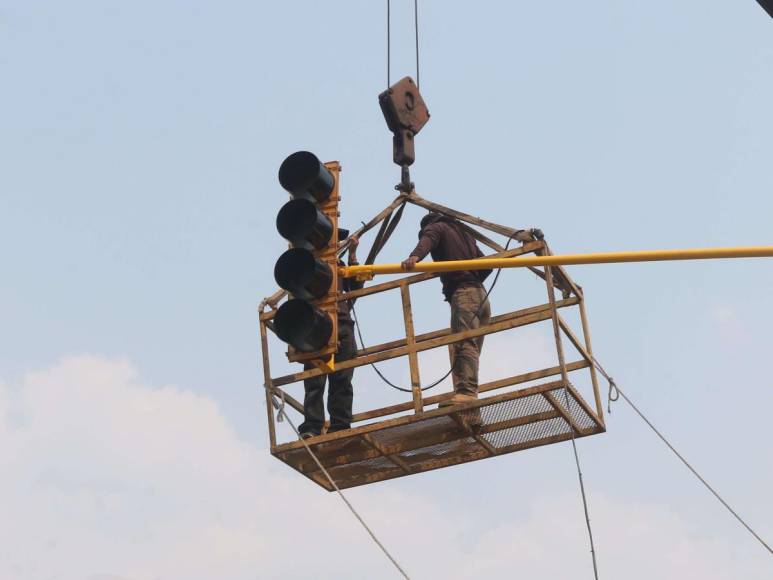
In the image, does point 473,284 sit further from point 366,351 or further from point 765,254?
point 765,254

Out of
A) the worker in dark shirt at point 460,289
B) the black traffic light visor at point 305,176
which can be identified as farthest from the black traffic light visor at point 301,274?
the worker in dark shirt at point 460,289

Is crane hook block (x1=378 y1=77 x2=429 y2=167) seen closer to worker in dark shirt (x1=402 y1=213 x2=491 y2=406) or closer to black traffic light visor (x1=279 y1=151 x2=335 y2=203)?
worker in dark shirt (x1=402 y1=213 x2=491 y2=406)

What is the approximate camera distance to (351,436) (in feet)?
51.1

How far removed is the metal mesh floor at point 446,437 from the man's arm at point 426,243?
1.78m

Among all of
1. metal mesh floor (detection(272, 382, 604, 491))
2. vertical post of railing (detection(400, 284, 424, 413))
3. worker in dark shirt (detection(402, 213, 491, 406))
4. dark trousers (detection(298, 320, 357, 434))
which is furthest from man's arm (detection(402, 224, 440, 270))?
metal mesh floor (detection(272, 382, 604, 491))

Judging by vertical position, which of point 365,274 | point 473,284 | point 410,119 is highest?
point 410,119

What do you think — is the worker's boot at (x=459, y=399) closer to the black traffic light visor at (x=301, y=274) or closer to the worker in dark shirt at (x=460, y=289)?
the worker in dark shirt at (x=460, y=289)

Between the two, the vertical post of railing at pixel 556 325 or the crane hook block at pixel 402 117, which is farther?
the crane hook block at pixel 402 117

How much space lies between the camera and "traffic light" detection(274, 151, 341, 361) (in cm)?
1235

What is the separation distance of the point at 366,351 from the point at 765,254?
261 inches

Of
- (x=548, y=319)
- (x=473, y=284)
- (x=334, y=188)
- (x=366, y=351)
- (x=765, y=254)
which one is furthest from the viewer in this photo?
(x=366, y=351)

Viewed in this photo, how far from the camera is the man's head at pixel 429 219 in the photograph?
16672mm

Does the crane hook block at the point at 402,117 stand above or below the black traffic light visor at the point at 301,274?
above

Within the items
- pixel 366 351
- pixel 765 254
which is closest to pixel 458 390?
pixel 366 351
